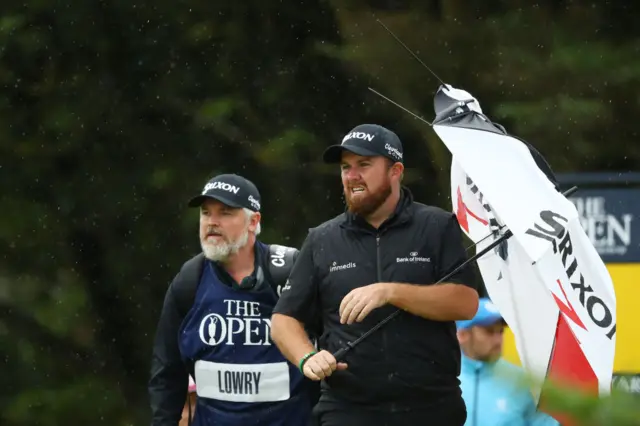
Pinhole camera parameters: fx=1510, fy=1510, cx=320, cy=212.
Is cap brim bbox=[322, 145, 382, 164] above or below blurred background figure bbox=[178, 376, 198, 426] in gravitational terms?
above

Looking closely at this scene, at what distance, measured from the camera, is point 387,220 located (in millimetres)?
5297

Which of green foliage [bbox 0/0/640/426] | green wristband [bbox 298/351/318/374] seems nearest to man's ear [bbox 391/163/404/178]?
green wristband [bbox 298/351/318/374]

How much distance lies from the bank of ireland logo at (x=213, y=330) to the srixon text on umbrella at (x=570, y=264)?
174 centimetres

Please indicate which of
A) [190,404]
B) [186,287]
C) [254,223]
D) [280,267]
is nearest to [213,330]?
[186,287]

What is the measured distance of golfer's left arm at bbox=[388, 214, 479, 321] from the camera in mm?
5051

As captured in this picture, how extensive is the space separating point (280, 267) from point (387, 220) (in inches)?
34.9

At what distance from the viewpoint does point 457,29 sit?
11.4 metres

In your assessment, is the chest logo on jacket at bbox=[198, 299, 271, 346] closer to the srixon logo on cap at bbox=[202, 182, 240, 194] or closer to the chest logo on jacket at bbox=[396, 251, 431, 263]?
the srixon logo on cap at bbox=[202, 182, 240, 194]

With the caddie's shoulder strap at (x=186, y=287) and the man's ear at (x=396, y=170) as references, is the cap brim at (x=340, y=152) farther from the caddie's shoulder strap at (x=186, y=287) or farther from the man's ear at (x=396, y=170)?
the caddie's shoulder strap at (x=186, y=287)

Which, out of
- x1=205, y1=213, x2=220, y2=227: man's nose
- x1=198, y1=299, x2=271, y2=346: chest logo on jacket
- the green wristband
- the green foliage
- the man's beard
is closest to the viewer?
the green wristband

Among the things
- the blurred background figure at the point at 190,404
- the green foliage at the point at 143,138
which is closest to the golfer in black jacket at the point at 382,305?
the blurred background figure at the point at 190,404

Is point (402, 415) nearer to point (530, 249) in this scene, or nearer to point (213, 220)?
point (530, 249)

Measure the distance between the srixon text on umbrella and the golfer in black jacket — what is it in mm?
605

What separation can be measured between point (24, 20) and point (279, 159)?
8.06 ft
